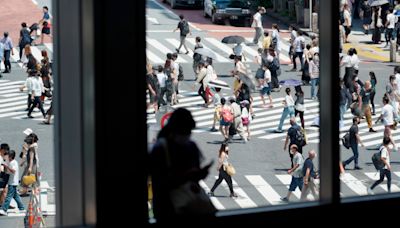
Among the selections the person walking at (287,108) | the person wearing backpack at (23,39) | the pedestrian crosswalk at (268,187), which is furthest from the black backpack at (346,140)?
the person wearing backpack at (23,39)

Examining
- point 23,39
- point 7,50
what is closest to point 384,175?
point 7,50

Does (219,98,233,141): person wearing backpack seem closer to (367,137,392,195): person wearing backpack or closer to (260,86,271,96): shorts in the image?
(260,86,271,96): shorts

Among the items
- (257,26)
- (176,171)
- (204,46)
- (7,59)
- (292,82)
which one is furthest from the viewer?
(204,46)

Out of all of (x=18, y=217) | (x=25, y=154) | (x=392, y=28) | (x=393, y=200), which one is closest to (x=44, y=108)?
(x=25, y=154)

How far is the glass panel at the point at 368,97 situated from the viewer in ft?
102

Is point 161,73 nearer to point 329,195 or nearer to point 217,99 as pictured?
point 217,99

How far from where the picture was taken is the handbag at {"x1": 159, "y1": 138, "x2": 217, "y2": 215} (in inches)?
233

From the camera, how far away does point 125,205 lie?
5902 millimetres

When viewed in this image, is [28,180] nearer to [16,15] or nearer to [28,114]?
[28,114]

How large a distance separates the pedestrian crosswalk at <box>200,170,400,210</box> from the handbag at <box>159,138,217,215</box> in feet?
75.8

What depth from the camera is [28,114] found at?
119ft

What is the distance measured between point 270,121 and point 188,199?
30.7 m

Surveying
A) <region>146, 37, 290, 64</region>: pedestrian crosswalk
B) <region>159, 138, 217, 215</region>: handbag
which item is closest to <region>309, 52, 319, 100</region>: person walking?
<region>146, 37, 290, 64</region>: pedestrian crosswalk

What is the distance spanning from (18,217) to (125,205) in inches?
867
